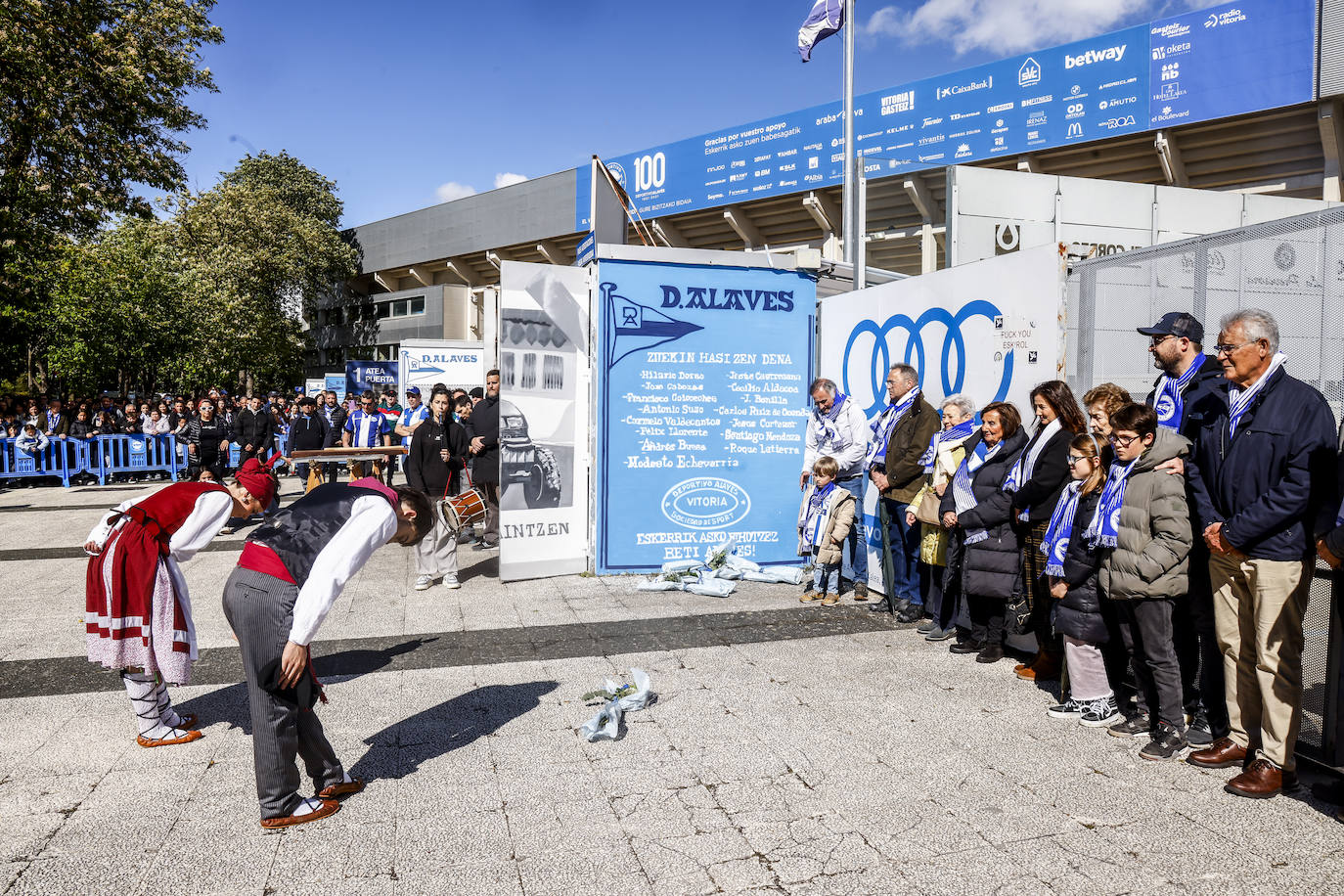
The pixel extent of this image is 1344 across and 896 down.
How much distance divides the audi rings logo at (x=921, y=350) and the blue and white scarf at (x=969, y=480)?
1.78ft

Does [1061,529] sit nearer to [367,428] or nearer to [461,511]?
[461,511]

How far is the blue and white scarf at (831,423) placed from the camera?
293 inches

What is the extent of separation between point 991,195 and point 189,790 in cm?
937

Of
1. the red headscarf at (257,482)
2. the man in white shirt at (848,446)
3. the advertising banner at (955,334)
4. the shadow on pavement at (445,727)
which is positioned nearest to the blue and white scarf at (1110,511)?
the advertising banner at (955,334)

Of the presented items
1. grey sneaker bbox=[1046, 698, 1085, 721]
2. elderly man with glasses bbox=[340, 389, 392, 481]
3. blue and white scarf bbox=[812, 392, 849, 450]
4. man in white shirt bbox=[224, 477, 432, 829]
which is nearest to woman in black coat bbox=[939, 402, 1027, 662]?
grey sneaker bbox=[1046, 698, 1085, 721]

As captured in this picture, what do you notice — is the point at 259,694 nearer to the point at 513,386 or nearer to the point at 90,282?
the point at 513,386

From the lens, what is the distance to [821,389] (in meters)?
7.45

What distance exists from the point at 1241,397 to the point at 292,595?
4.17 meters

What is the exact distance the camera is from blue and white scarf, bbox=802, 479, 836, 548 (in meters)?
7.19

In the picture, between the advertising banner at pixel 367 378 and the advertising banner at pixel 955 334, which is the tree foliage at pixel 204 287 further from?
the advertising banner at pixel 955 334

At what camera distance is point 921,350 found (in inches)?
273

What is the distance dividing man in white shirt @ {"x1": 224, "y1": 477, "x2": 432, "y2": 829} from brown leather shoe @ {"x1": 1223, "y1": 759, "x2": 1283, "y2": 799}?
3659 millimetres

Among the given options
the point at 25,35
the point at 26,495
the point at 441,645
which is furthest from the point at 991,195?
the point at 25,35

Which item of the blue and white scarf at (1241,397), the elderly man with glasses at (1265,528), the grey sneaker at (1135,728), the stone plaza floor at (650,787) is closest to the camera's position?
the stone plaza floor at (650,787)
